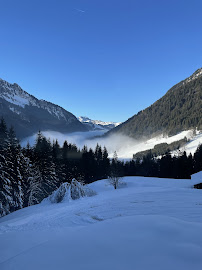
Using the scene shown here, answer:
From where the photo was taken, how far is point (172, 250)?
122 inches

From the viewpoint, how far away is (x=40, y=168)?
32.0 meters

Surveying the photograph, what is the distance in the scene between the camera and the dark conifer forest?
21.5 m

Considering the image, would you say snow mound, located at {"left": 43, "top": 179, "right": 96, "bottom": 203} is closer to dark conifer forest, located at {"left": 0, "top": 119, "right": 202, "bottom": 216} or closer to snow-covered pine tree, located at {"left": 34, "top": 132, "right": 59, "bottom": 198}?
dark conifer forest, located at {"left": 0, "top": 119, "right": 202, "bottom": 216}

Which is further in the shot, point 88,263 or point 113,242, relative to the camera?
point 113,242

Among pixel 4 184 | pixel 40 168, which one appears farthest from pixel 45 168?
pixel 4 184

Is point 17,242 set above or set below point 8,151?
below

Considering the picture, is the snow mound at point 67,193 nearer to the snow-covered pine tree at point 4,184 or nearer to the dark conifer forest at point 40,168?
the snow-covered pine tree at point 4,184

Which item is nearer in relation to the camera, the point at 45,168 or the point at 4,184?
the point at 4,184

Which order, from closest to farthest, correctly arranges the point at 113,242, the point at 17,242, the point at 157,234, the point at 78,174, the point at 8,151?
the point at 113,242
the point at 157,234
the point at 17,242
the point at 8,151
the point at 78,174

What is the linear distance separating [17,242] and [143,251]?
3988 mm

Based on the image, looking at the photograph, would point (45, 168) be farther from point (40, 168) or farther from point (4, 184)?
point (4, 184)

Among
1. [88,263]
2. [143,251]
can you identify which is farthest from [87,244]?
[143,251]

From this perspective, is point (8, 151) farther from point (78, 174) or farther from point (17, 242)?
point (78, 174)

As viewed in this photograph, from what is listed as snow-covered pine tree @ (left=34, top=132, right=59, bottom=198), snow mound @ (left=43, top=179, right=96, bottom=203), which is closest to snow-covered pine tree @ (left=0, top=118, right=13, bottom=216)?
snow mound @ (left=43, top=179, right=96, bottom=203)
